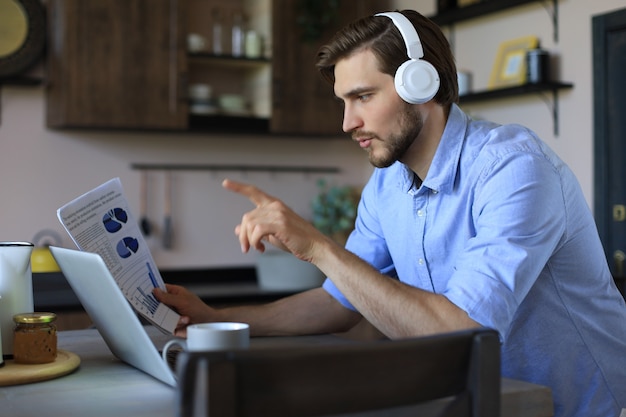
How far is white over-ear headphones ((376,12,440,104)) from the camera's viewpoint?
163 cm

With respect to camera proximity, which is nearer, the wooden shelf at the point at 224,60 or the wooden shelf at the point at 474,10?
the wooden shelf at the point at 474,10

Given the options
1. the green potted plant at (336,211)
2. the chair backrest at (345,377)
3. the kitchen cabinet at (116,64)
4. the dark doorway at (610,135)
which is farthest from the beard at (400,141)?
the green potted plant at (336,211)

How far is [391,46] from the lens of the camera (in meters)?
1.69

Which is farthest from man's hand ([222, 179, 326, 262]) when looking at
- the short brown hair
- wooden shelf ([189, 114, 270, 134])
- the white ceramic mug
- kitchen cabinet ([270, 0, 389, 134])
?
kitchen cabinet ([270, 0, 389, 134])

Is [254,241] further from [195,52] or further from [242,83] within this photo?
[242,83]

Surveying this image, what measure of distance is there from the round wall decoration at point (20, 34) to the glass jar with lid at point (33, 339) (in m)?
2.38

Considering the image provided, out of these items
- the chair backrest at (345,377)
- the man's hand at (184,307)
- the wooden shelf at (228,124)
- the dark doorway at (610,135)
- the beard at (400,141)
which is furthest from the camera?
the wooden shelf at (228,124)

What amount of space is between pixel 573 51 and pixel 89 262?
2441 mm

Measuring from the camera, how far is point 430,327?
1.34 metres

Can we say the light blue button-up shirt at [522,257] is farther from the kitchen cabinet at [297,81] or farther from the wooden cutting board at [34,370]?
the kitchen cabinet at [297,81]

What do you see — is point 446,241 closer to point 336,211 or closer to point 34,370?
point 34,370

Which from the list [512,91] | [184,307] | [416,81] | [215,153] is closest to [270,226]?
[184,307]

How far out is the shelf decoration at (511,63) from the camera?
3.26m

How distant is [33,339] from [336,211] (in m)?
2.71
